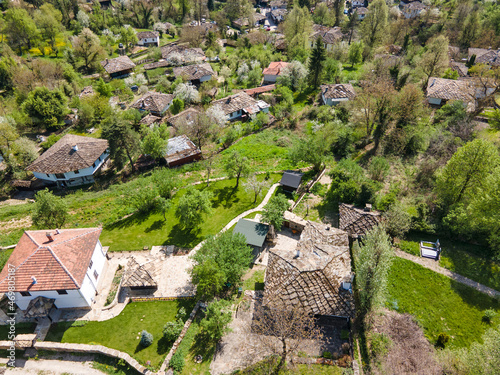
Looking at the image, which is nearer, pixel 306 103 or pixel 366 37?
pixel 306 103

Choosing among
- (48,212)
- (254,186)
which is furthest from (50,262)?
(254,186)

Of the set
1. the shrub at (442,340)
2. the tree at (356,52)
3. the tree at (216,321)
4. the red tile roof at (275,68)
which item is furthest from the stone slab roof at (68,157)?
the tree at (356,52)

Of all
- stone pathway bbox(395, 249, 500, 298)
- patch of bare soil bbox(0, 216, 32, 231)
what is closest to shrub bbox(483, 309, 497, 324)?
stone pathway bbox(395, 249, 500, 298)

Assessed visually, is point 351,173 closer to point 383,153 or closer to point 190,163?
point 383,153


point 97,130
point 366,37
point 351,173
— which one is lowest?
point 97,130

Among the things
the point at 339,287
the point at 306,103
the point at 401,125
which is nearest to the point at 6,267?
the point at 339,287

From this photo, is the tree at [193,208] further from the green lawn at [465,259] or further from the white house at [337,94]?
the white house at [337,94]
